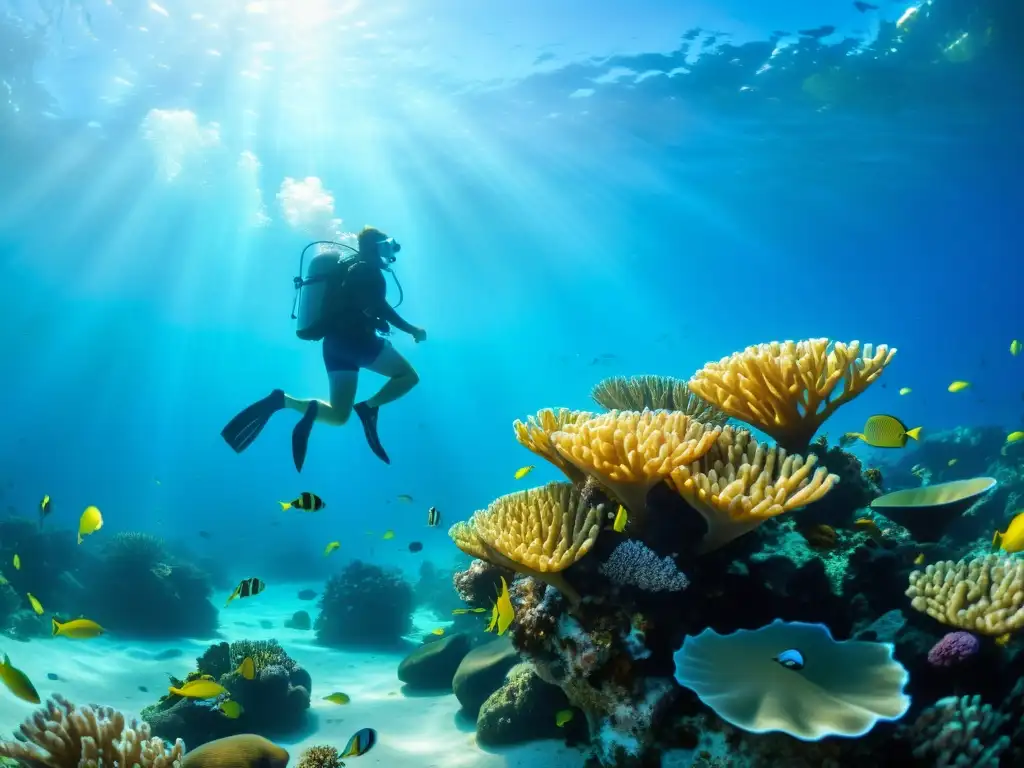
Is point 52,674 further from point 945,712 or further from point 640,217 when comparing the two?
point 640,217

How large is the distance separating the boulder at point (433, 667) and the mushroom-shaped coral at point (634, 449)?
6588mm

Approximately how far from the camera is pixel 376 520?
223 ft

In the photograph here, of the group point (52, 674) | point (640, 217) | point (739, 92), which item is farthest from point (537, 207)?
point (52, 674)

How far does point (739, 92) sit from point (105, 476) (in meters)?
92.6

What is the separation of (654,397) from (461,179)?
30.7 metres

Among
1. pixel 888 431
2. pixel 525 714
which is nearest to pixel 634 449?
pixel 525 714

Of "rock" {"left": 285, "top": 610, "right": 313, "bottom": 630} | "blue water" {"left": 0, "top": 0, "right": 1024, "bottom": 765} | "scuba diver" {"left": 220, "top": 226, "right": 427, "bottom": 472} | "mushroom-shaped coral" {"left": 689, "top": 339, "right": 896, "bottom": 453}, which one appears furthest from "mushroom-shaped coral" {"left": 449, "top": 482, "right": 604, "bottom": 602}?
"rock" {"left": 285, "top": 610, "right": 313, "bottom": 630}

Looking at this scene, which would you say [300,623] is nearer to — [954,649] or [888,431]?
[888,431]

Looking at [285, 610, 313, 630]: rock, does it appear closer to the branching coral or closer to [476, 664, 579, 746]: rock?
[476, 664, 579, 746]: rock

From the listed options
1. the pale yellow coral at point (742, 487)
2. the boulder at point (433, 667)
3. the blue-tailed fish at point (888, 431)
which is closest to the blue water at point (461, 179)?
the boulder at point (433, 667)

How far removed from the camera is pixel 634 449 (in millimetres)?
3160

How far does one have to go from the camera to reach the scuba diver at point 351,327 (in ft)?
25.5

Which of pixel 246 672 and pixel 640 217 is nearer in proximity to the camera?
pixel 246 672

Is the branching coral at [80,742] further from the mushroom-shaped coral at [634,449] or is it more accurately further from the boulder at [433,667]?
the boulder at [433,667]
